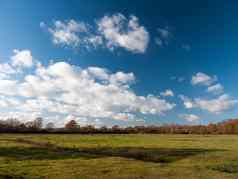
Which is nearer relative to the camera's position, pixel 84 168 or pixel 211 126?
pixel 84 168

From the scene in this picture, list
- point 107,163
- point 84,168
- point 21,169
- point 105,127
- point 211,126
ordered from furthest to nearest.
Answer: point 211,126
point 105,127
point 107,163
point 84,168
point 21,169

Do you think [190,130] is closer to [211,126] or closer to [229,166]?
[211,126]

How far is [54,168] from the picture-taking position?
1936 centimetres

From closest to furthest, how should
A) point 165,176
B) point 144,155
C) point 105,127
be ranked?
point 165,176, point 144,155, point 105,127

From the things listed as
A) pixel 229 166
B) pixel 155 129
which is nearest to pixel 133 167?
pixel 229 166

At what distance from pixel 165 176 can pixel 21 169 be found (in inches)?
437

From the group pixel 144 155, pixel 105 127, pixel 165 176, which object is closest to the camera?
pixel 165 176

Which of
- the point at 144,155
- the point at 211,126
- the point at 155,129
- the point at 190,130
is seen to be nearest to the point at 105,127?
the point at 155,129

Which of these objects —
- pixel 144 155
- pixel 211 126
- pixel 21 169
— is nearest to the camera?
pixel 21 169

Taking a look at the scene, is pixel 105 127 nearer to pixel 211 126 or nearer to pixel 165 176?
pixel 211 126

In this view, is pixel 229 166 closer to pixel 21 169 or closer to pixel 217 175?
pixel 217 175

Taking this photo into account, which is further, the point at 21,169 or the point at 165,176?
the point at 21,169

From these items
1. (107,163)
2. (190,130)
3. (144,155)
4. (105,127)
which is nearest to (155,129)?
(190,130)

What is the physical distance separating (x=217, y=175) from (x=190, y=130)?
12324 centimetres
